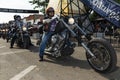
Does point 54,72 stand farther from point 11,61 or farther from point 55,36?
point 11,61

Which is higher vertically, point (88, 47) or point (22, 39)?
point (88, 47)

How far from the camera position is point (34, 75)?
6637 millimetres

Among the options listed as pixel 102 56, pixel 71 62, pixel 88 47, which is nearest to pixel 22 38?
pixel 71 62

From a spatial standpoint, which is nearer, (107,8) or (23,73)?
(23,73)

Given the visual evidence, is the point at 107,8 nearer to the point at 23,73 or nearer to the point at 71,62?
the point at 71,62

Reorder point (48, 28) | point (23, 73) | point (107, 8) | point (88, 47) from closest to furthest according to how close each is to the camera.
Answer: point (23, 73) < point (88, 47) < point (48, 28) < point (107, 8)

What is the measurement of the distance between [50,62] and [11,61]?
1.30 m

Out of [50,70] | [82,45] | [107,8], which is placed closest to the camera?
[82,45]

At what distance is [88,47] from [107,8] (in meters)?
3.66

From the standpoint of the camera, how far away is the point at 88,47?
6.98 meters

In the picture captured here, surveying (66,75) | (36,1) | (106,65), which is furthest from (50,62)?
(36,1)

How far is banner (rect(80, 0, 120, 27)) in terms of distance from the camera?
1011 centimetres

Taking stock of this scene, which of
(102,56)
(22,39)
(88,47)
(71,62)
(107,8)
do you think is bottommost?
(71,62)

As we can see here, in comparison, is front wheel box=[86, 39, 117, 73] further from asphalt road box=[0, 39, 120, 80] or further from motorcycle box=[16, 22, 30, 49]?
motorcycle box=[16, 22, 30, 49]
